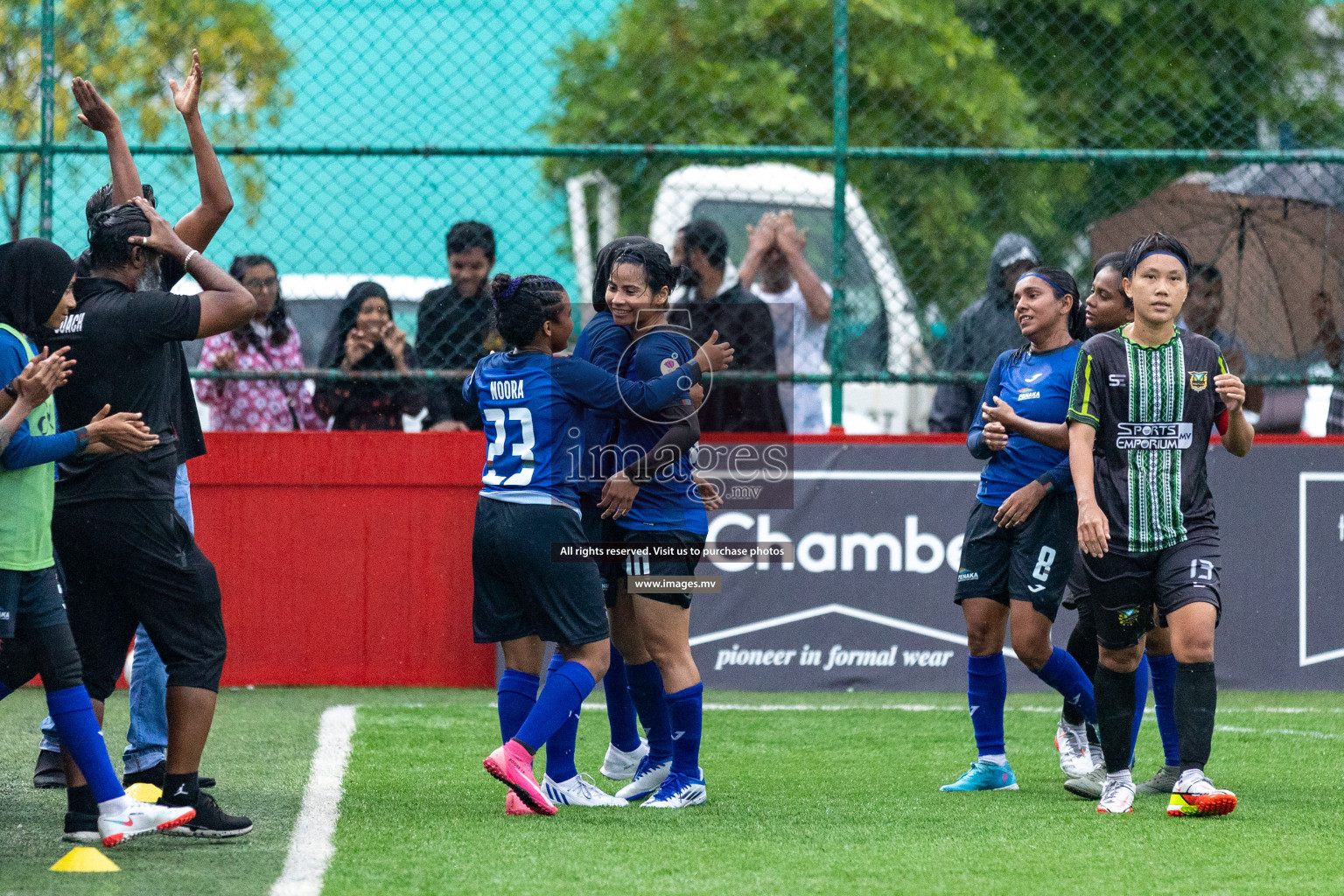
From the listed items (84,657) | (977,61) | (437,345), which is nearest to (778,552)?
(437,345)

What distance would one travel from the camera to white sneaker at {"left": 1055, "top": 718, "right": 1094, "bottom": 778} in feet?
20.7

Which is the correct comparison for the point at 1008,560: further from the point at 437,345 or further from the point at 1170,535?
the point at 437,345

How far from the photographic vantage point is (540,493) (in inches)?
216

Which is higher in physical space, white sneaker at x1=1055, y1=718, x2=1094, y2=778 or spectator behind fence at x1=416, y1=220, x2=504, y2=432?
spectator behind fence at x1=416, y1=220, x2=504, y2=432

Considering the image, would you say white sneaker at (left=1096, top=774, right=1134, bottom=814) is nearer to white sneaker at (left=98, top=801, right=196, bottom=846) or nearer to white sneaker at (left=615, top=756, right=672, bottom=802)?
white sneaker at (left=615, top=756, right=672, bottom=802)

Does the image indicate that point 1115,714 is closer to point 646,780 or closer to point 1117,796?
point 1117,796

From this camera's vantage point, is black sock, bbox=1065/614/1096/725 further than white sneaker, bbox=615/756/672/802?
Yes

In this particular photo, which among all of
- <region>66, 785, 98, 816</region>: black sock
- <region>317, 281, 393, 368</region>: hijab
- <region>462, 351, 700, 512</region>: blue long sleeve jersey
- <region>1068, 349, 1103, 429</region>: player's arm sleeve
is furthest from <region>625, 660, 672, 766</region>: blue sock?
<region>317, 281, 393, 368</region>: hijab

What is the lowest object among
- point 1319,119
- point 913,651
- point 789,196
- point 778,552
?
point 913,651

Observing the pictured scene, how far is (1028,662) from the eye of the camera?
20.2 ft

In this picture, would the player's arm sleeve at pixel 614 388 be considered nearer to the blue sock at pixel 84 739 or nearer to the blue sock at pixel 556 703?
the blue sock at pixel 556 703

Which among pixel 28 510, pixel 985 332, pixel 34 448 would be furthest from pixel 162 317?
pixel 985 332

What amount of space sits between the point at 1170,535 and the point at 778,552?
128 inches

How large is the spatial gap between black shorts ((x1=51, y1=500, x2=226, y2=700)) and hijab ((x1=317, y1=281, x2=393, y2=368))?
10.7ft
